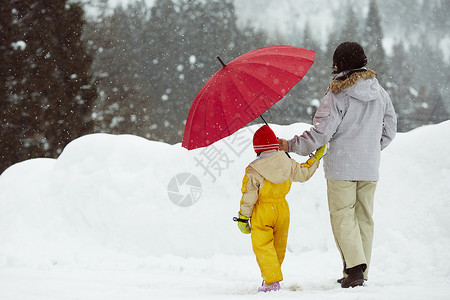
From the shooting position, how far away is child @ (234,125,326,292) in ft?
11.4

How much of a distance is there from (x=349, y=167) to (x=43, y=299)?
91.7 inches

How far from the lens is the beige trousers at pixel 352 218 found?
3.51m

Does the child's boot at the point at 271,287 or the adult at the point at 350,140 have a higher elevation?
the adult at the point at 350,140

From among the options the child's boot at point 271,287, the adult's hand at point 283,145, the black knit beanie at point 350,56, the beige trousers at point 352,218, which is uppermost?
the black knit beanie at point 350,56

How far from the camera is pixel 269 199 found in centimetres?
359

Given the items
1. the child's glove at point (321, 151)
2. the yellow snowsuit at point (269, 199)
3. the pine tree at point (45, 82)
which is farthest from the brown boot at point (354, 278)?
the pine tree at point (45, 82)

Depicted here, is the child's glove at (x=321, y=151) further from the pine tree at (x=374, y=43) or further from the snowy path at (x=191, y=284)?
the pine tree at (x=374, y=43)

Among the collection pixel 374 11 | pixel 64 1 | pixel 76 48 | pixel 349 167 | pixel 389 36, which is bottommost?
pixel 349 167

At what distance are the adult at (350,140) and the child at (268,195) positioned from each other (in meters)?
0.15

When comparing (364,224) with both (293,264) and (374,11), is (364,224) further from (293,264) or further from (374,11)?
(374,11)

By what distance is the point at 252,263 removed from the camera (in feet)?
17.1

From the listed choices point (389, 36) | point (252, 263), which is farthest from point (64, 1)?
point (389, 36)

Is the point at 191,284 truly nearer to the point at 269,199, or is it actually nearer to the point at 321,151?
the point at 269,199

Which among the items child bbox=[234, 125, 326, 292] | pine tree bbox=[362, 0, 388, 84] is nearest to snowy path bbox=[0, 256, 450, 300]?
child bbox=[234, 125, 326, 292]
